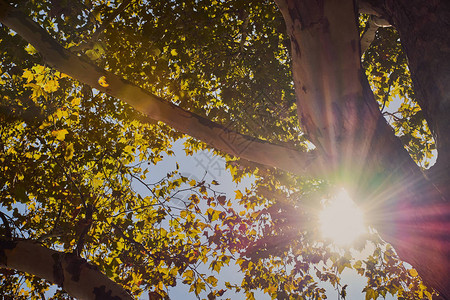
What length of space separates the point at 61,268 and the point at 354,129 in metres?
2.65

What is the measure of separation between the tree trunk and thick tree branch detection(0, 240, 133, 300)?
6.80 ft

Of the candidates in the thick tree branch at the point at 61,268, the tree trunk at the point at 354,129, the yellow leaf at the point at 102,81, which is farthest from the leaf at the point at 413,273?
the yellow leaf at the point at 102,81

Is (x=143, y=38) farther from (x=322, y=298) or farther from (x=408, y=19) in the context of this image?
(x=322, y=298)

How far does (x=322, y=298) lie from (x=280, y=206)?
75.0 inches

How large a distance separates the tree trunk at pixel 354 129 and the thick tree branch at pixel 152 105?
44cm

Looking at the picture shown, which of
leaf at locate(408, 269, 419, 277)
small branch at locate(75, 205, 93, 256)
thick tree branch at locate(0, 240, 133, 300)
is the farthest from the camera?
leaf at locate(408, 269, 419, 277)

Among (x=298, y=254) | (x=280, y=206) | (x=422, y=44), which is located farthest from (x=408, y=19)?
(x=298, y=254)

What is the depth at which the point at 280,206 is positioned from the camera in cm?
481

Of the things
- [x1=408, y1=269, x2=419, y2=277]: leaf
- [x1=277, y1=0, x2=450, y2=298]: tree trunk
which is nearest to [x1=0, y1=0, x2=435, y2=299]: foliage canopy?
[x1=408, y1=269, x2=419, y2=277]: leaf

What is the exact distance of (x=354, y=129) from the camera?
180 centimetres

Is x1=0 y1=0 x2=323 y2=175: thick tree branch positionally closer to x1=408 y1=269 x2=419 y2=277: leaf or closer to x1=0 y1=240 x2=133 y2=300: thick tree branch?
x1=0 y1=240 x2=133 y2=300: thick tree branch

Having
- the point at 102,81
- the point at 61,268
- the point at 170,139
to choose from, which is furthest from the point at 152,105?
the point at 170,139

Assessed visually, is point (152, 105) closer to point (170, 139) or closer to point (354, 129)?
point (354, 129)

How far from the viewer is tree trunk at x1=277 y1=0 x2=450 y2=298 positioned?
162 cm
